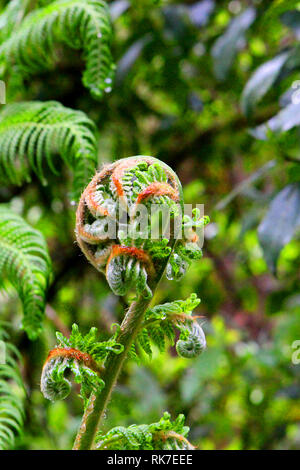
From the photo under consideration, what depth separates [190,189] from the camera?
2.46 m

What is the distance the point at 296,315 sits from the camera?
6.79 feet

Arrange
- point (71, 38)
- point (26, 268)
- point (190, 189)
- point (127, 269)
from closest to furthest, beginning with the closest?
point (127, 269) < point (26, 268) < point (71, 38) < point (190, 189)

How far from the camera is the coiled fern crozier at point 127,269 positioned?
54 centimetres

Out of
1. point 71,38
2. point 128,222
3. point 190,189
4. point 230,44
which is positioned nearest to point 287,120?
point 71,38

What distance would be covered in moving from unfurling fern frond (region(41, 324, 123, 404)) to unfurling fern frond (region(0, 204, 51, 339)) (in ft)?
1.05

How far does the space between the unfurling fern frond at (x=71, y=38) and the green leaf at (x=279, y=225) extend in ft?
1.43

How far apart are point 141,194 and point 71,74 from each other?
50.8 inches

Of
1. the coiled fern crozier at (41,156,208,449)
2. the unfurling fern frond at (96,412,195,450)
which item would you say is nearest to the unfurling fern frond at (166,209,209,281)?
the coiled fern crozier at (41,156,208,449)

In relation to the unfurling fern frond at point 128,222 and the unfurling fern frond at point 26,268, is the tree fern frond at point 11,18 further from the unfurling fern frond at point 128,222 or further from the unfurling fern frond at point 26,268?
the unfurling fern frond at point 128,222

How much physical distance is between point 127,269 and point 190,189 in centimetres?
195

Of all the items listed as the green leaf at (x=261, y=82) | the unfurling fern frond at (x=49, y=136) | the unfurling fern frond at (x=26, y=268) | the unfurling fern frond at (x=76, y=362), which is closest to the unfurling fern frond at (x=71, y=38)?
the unfurling fern frond at (x=49, y=136)

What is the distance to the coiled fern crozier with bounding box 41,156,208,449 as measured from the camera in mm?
540

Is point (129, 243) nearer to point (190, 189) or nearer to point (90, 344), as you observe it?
point (90, 344)
